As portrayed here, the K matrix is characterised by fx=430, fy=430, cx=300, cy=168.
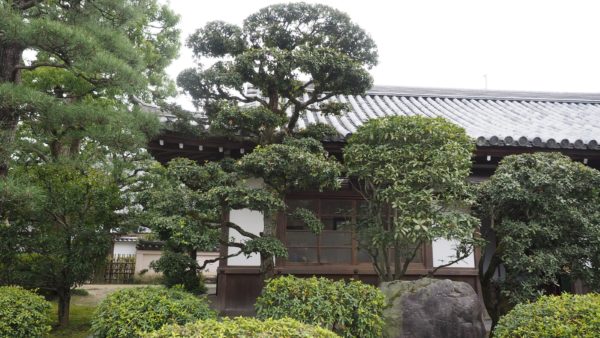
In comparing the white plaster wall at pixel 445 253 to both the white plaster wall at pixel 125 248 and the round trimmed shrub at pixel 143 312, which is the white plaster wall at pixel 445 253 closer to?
the round trimmed shrub at pixel 143 312

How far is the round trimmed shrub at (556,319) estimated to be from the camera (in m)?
4.09

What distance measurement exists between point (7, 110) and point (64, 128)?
137cm

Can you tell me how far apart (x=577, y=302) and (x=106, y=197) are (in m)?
6.77

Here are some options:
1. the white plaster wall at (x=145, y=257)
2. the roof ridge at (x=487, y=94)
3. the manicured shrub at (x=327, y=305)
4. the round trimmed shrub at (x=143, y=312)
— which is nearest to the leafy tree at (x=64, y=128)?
the round trimmed shrub at (x=143, y=312)

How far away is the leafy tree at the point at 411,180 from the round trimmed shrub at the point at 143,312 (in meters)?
2.66

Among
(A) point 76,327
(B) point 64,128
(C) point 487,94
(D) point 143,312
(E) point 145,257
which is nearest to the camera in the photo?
(D) point 143,312

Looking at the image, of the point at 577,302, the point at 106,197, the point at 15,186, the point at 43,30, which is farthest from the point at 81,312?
the point at 577,302

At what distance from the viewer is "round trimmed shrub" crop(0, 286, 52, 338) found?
5422mm

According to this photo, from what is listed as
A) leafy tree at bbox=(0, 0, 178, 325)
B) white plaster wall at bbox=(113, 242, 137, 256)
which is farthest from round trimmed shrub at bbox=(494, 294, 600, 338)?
white plaster wall at bbox=(113, 242, 137, 256)

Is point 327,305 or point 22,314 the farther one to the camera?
point 22,314

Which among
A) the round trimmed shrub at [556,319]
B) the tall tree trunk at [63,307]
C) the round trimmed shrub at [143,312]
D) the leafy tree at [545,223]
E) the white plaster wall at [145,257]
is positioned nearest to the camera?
the round trimmed shrub at [556,319]

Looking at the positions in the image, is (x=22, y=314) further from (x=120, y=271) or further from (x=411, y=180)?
(x=120, y=271)

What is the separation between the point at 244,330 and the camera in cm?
347

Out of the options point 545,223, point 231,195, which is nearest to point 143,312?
point 231,195
